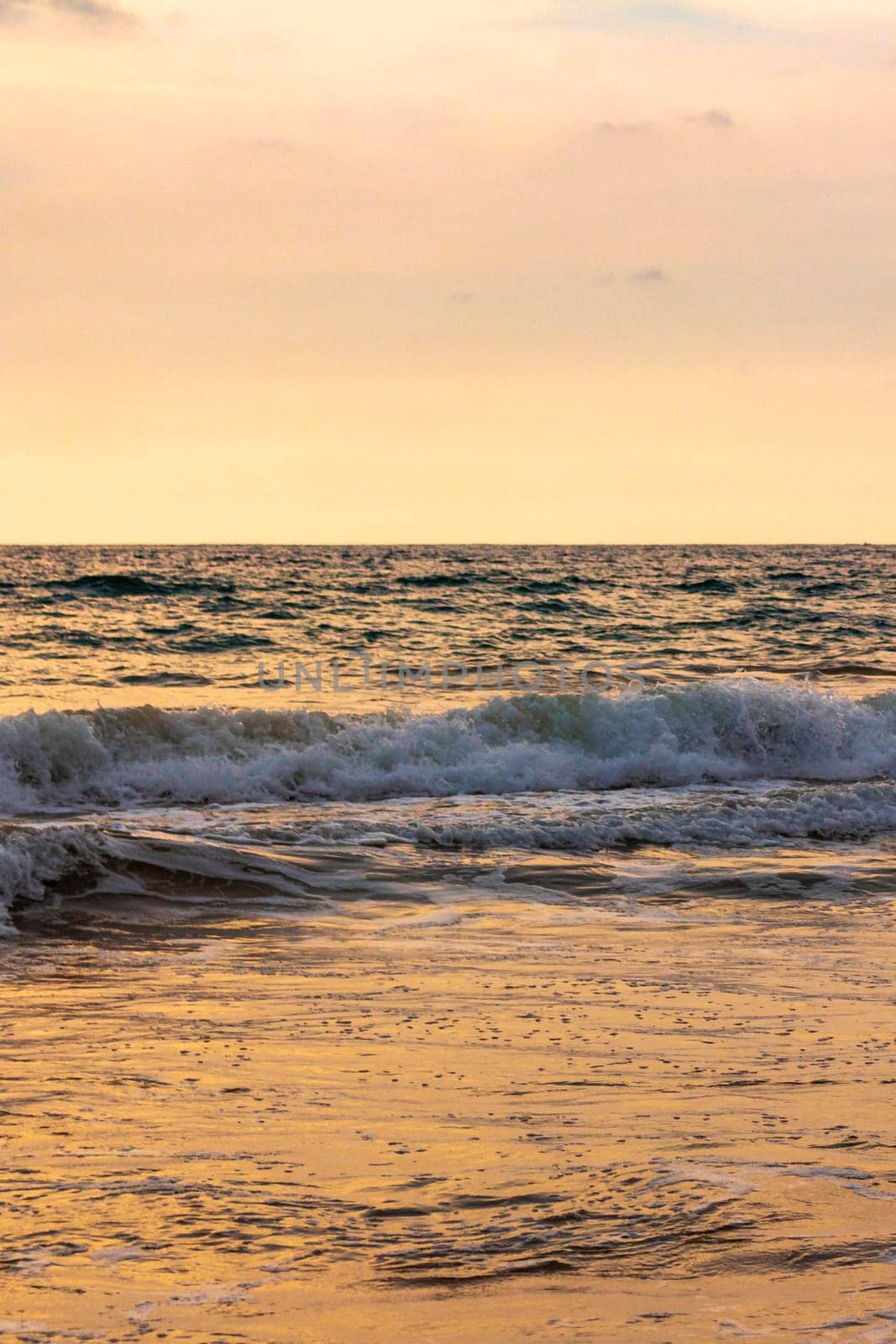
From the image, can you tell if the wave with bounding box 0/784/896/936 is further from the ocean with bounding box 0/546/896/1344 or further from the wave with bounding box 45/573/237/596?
the wave with bounding box 45/573/237/596

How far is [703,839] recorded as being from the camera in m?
11.5

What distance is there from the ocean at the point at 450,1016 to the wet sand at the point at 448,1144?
16 millimetres

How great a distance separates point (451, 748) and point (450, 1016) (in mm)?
8911

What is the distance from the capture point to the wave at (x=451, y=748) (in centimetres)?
1369

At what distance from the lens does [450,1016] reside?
6.20m

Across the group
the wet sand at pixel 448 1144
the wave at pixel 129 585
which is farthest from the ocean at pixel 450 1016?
the wave at pixel 129 585

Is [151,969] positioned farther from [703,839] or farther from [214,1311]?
[703,839]

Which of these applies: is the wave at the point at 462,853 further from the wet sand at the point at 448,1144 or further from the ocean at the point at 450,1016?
the wet sand at the point at 448,1144

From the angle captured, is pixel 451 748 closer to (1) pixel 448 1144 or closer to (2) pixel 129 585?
(1) pixel 448 1144

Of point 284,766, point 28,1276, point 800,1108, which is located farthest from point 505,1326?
point 284,766

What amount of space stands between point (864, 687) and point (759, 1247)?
59.5 feet

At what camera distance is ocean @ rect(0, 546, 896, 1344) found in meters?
3.72

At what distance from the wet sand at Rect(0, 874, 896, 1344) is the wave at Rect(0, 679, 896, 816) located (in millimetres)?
6116

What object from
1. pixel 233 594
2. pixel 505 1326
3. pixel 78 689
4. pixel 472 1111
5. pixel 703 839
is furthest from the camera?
pixel 233 594
